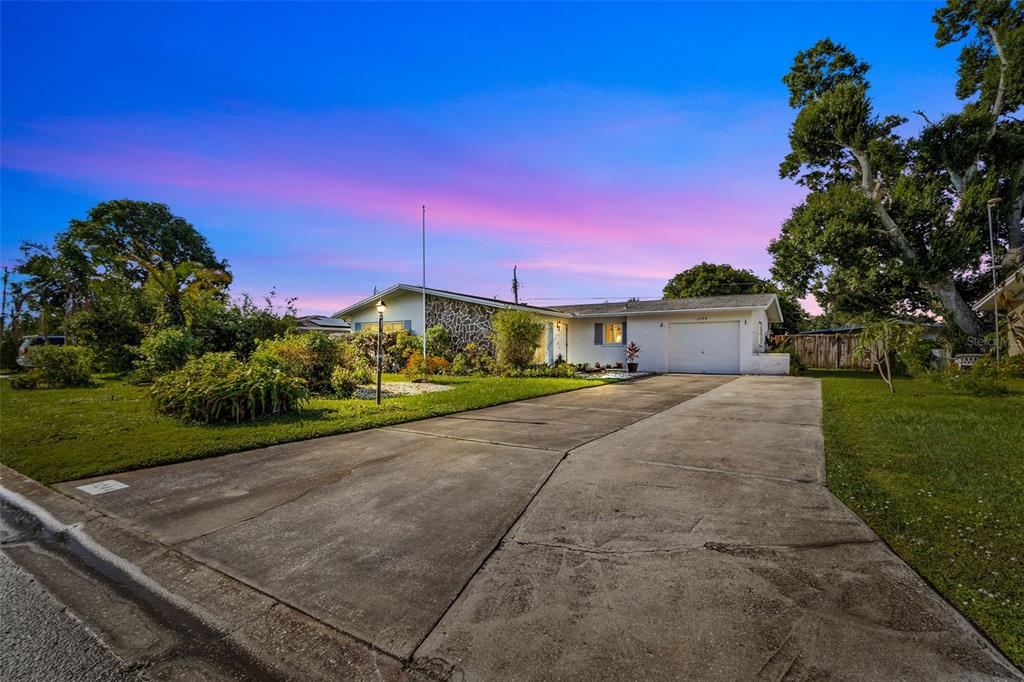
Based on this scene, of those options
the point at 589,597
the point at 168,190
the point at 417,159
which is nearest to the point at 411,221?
the point at 417,159

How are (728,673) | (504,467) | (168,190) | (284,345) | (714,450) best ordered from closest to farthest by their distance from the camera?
1. (728,673)
2. (504,467)
3. (714,450)
4. (284,345)
5. (168,190)

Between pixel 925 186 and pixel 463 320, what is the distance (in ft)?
71.6

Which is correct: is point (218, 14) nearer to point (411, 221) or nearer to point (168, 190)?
point (411, 221)

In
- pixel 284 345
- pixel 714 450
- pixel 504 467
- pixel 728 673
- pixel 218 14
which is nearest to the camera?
pixel 728 673

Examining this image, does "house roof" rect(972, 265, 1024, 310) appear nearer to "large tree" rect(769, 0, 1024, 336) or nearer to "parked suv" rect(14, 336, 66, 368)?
"large tree" rect(769, 0, 1024, 336)

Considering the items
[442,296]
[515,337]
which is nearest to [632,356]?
[515,337]

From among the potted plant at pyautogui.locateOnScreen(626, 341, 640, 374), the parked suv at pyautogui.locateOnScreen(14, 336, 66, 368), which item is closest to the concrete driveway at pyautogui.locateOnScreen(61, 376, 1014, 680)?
the potted plant at pyautogui.locateOnScreen(626, 341, 640, 374)

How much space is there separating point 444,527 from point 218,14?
1034 cm

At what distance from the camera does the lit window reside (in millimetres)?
19312

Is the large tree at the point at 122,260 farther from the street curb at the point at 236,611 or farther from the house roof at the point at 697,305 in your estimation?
the house roof at the point at 697,305

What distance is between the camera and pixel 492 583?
2.19 meters

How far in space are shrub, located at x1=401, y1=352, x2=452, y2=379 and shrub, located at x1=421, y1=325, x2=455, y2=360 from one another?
23.1 inches

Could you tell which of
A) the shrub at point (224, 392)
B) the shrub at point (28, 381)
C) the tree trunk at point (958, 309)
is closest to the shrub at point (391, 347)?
the shrub at point (224, 392)

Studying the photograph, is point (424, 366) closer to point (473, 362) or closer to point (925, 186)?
point (473, 362)
